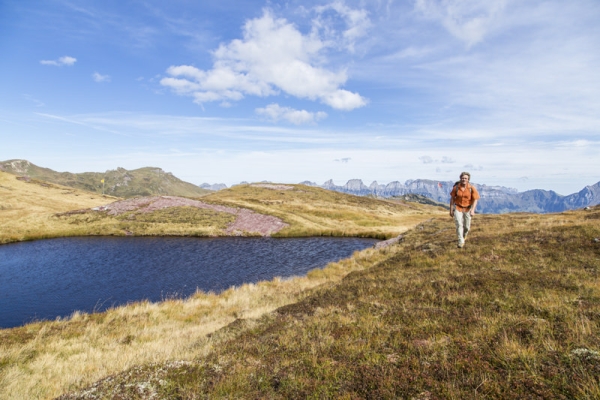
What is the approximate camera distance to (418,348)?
6977mm

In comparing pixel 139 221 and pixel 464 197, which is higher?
pixel 464 197

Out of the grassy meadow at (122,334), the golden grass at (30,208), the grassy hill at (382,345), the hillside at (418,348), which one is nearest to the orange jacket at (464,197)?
the grassy hill at (382,345)

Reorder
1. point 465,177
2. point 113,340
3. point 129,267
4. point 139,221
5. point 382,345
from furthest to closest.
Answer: point 139,221 < point 129,267 < point 465,177 < point 113,340 < point 382,345

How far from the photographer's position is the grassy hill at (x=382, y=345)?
565 centimetres

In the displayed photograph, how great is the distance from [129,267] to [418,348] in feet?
109

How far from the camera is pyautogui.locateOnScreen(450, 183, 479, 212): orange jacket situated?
1711 centimetres

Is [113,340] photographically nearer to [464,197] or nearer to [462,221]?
[464,197]

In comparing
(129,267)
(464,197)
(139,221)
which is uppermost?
(464,197)

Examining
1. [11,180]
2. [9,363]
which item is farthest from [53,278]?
[11,180]

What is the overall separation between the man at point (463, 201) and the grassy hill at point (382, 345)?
2528mm

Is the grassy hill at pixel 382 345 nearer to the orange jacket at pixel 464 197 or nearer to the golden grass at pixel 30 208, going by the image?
the orange jacket at pixel 464 197

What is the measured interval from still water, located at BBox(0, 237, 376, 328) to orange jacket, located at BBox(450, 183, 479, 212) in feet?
59.4

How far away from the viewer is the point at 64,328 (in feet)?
50.7

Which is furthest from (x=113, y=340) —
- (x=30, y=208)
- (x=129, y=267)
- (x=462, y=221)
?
(x=30, y=208)
